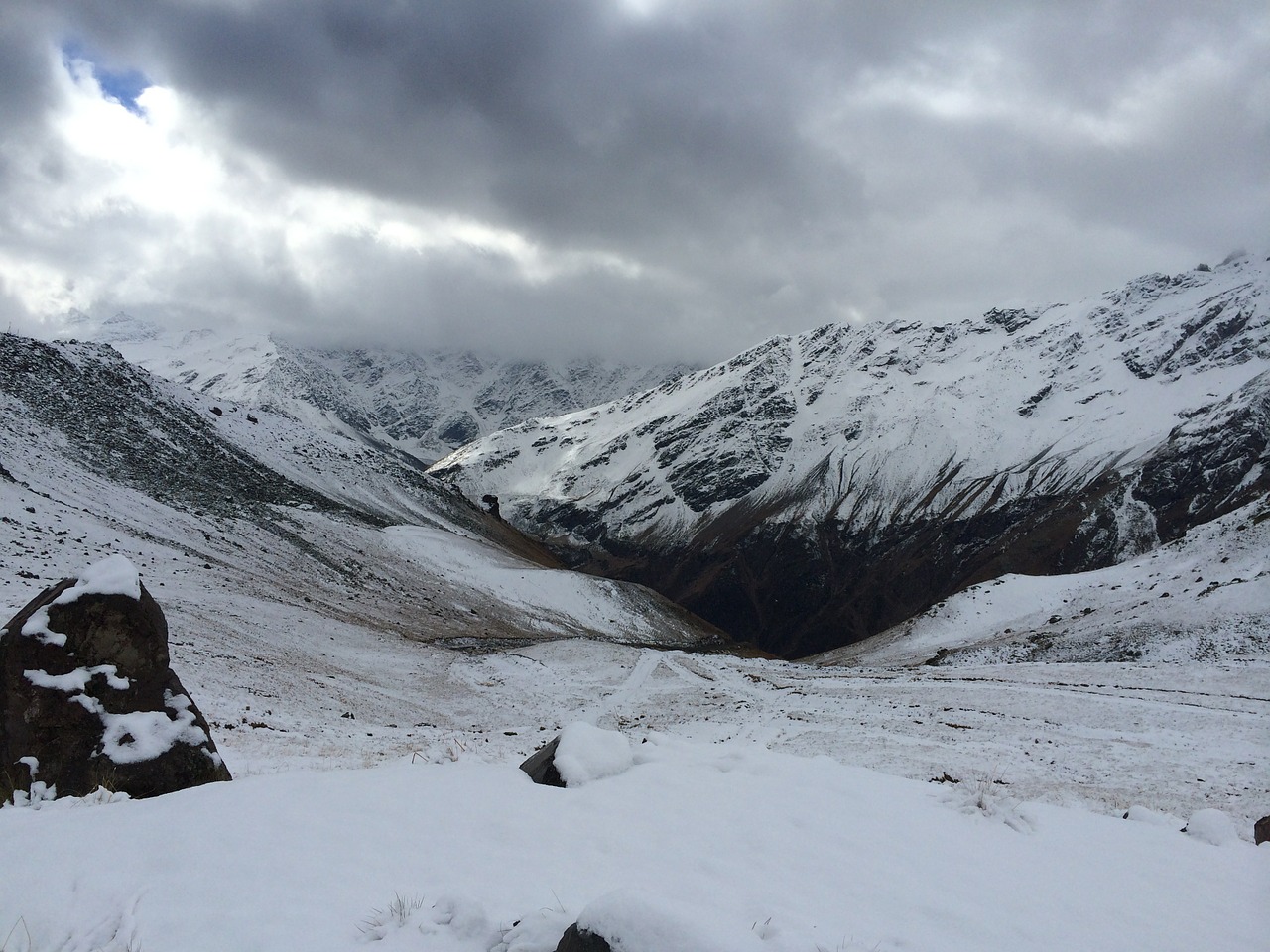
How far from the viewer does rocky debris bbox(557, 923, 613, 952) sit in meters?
5.39

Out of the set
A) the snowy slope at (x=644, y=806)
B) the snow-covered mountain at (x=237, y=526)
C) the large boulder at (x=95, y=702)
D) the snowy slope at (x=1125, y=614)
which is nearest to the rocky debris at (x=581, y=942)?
the snowy slope at (x=644, y=806)

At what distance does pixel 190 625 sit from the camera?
107 ft

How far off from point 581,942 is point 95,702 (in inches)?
400

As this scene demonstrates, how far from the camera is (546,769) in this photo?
34.2 feet

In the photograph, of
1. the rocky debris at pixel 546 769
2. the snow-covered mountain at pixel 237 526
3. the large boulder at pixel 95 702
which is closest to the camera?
the rocky debris at pixel 546 769

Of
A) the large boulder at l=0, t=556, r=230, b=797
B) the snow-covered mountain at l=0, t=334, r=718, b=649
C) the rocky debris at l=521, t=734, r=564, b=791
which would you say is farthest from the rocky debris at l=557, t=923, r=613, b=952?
the snow-covered mountain at l=0, t=334, r=718, b=649

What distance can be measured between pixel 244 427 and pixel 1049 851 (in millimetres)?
115445

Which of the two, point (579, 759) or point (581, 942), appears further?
point (579, 759)

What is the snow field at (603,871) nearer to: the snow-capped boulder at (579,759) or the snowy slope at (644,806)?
the snowy slope at (644,806)

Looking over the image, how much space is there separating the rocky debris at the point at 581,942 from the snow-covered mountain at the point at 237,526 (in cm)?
2988

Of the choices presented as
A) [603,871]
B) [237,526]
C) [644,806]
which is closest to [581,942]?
[603,871]

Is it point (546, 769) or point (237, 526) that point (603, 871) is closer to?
point (546, 769)

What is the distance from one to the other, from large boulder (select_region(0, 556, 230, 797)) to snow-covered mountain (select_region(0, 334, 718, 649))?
19211 millimetres

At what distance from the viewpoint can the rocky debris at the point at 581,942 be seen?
539 cm
